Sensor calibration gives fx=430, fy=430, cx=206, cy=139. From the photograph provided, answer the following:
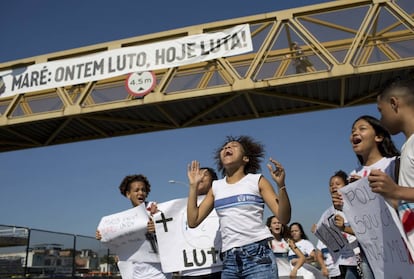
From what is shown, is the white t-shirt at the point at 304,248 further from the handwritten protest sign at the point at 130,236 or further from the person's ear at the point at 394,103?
the person's ear at the point at 394,103

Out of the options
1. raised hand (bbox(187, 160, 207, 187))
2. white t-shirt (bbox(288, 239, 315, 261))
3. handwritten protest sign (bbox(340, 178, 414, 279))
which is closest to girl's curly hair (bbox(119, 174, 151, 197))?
raised hand (bbox(187, 160, 207, 187))

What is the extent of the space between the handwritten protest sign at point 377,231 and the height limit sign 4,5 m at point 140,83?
436 inches

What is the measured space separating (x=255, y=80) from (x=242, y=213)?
1026 centimetres

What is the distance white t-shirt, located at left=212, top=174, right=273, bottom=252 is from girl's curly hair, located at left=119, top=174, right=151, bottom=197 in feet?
6.07

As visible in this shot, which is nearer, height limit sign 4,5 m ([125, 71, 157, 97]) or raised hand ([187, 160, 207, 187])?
raised hand ([187, 160, 207, 187])

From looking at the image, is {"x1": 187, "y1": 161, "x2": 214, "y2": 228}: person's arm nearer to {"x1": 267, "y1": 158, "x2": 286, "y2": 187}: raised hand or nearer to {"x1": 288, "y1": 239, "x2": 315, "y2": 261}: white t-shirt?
{"x1": 267, "y1": 158, "x2": 286, "y2": 187}: raised hand

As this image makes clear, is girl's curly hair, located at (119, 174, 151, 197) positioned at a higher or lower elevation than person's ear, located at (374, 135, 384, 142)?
higher

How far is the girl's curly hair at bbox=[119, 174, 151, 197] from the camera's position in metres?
5.09

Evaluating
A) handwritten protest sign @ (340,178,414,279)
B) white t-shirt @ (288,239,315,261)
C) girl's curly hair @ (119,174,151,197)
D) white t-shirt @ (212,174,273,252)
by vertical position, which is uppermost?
girl's curly hair @ (119,174,151,197)

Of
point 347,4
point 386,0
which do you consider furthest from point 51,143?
point 386,0

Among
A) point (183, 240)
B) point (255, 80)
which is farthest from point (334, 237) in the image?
point (255, 80)

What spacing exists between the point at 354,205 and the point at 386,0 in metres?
11.7

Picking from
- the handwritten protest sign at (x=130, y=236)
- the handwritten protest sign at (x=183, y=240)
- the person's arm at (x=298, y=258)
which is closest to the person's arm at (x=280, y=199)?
the handwritten protest sign at (x=183, y=240)

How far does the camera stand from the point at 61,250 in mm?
12008
